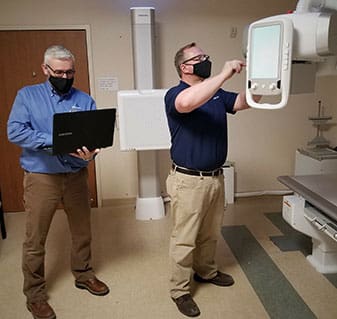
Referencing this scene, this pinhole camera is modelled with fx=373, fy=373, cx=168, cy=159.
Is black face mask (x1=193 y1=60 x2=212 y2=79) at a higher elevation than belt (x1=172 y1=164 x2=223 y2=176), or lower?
higher

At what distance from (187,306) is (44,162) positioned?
43.6 inches

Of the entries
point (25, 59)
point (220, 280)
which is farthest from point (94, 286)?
point (25, 59)

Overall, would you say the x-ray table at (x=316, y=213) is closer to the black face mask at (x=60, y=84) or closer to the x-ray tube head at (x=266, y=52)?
the x-ray tube head at (x=266, y=52)

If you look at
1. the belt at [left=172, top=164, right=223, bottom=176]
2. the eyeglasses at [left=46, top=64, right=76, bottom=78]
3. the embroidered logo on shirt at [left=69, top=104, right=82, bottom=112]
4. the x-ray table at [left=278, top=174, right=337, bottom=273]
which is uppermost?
the eyeglasses at [left=46, top=64, right=76, bottom=78]

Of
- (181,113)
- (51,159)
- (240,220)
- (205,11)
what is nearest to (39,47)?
(205,11)

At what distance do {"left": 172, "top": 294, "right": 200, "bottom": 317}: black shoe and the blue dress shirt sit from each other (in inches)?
37.4

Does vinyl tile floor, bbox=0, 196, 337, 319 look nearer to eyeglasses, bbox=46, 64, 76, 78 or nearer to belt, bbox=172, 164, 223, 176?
belt, bbox=172, 164, 223, 176

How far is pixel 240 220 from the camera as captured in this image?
336 cm

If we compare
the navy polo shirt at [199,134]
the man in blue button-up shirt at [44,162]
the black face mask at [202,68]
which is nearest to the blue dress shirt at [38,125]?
the man in blue button-up shirt at [44,162]

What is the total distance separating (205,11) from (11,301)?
287 cm

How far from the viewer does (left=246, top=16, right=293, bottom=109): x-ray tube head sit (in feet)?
3.53

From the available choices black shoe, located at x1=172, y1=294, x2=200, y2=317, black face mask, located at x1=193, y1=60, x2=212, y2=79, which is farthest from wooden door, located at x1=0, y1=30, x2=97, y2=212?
black shoe, located at x1=172, y1=294, x2=200, y2=317

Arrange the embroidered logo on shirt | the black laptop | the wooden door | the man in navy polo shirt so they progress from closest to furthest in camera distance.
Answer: the black laptop < the man in navy polo shirt < the embroidered logo on shirt < the wooden door

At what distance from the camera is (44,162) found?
1.95m
